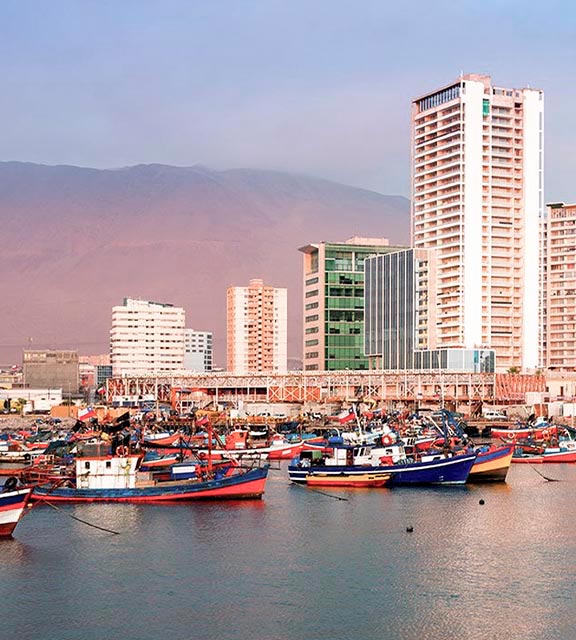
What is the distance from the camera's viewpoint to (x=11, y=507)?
55125 millimetres

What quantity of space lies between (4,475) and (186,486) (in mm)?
23836

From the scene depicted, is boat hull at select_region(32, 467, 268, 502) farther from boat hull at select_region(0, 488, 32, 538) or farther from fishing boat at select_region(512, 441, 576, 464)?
fishing boat at select_region(512, 441, 576, 464)

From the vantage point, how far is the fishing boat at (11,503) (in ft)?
179

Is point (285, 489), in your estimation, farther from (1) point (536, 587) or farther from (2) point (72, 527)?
(1) point (536, 587)

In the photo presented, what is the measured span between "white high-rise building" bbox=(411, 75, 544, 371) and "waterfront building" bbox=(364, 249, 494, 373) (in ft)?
7.22

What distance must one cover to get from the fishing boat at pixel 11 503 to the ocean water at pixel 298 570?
136 centimetres

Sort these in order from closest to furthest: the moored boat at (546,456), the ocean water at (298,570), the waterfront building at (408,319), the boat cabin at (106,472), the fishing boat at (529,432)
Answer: the ocean water at (298,570) < the boat cabin at (106,472) < the moored boat at (546,456) < the fishing boat at (529,432) < the waterfront building at (408,319)

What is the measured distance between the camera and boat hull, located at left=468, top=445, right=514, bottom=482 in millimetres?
80438

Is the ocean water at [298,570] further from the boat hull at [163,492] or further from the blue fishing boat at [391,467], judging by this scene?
the blue fishing boat at [391,467]

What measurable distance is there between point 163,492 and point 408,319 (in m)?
122

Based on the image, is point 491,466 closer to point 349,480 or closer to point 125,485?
point 349,480

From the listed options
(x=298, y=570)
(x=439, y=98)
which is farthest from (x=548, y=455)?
(x=439, y=98)

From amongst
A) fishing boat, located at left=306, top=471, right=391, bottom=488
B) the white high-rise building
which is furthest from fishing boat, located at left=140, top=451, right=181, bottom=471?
the white high-rise building

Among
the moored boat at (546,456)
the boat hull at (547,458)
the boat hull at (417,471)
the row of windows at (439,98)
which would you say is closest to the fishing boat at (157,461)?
the boat hull at (417,471)
